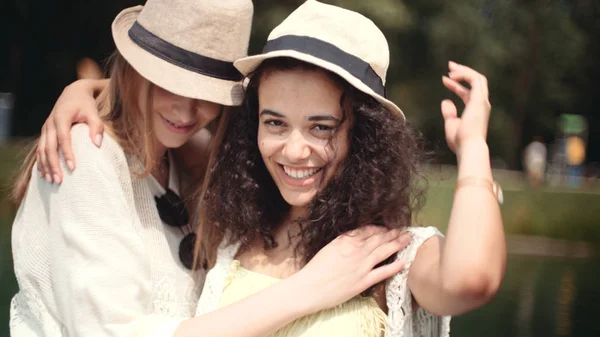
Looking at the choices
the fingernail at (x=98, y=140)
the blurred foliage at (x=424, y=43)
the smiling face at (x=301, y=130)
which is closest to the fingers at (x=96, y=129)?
the fingernail at (x=98, y=140)

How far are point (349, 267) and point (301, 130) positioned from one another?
37 cm

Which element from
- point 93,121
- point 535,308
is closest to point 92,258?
point 93,121

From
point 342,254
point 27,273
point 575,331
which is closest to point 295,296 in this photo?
point 342,254

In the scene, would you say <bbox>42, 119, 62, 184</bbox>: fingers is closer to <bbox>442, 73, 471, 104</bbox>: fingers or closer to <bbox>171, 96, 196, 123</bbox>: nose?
<bbox>171, 96, 196, 123</bbox>: nose

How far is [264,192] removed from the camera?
2.32 m

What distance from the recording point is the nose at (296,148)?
2.02 meters

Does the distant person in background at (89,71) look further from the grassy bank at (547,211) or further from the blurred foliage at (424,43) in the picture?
the grassy bank at (547,211)

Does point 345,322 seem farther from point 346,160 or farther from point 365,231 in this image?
point 346,160

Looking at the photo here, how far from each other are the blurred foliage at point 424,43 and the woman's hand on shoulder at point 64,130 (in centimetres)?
748

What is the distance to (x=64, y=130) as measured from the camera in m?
2.14

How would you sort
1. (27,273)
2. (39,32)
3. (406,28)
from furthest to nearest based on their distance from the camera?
(39,32) < (406,28) < (27,273)

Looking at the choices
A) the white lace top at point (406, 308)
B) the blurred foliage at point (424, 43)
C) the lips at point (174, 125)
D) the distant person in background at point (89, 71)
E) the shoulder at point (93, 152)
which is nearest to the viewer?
the white lace top at point (406, 308)

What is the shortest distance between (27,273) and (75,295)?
0.28 metres

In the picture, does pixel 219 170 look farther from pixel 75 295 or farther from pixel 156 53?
pixel 75 295
